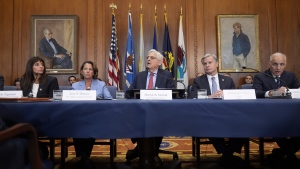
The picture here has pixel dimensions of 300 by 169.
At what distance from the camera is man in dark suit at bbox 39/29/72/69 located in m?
6.64

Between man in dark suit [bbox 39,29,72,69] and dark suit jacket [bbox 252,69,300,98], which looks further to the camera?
man in dark suit [bbox 39,29,72,69]

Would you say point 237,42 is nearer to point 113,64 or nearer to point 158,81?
point 113,64

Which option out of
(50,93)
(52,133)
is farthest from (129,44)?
(52,133)

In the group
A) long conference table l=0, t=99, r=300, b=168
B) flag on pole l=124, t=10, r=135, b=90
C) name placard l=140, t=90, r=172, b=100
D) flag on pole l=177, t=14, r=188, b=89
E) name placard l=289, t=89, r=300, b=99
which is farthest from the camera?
flag on pole l=177, t=14, r=188, b=89

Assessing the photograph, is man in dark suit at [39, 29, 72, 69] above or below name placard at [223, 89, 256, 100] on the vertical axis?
above

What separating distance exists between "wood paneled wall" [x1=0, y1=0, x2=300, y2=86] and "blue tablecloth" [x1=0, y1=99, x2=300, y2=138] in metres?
5.09

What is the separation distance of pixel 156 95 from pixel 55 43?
526cm

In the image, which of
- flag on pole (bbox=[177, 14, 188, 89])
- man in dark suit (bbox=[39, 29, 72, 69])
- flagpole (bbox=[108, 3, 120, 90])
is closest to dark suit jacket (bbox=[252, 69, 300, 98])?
flag on pole (bbox=[177, 14, 188, 89])

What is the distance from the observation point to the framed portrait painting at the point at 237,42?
6.69 metres

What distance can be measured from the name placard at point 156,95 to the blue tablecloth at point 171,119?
1.36 ft

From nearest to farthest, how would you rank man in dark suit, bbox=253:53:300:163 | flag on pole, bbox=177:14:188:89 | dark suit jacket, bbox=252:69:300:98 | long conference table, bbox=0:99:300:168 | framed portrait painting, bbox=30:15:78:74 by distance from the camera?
long conference table, bbox=0:99:300:168 → man in dark suit, bbox=253:53:300:163 → dark suit jacket, bbox=252:69:300:98 → flag on pole, bbox=177:14:188:89 → framed portrait painting, bbox=30:15:78:74

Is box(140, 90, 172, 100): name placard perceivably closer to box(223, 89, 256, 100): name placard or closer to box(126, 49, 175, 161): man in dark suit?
box(223, 89, 256, 100): name placard

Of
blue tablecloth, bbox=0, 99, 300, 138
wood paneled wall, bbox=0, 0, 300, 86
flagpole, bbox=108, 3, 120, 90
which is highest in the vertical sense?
wood paneled wall, bbox=0, 0, 300, 86

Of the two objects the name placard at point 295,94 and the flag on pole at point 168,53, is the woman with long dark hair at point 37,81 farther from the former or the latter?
the flag on pole at point 168,53
